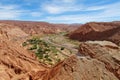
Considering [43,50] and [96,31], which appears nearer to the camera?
[43,50]

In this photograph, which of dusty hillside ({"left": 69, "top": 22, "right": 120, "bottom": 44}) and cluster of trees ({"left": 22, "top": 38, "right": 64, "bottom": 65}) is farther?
dusty hillside ({"left": 69, "top": 22, "right": 120, "bottom": 44})

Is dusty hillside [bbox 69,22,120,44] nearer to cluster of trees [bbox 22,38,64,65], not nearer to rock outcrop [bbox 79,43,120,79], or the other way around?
cluster of trees [bbox 22,38,64,65]

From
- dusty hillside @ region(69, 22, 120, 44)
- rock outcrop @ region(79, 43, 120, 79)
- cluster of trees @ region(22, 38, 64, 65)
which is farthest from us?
dusty hillside @ region(69, 22, 120, 44)

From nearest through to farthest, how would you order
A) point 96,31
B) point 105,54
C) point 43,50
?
point 105,54 < point 43,50 < point 96,31

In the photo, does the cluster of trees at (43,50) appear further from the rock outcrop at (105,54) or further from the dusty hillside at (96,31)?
the dusty hillside at (96,31)

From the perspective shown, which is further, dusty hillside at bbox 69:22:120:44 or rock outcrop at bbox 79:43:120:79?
dusty hillside at bbox 69:22:120:44

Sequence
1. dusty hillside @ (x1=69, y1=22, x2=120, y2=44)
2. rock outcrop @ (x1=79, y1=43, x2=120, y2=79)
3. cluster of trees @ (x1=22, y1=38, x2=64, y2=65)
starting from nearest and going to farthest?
rock outcrop @ (x1=79, y1=43, x2=120, y2=79), cluster of trees @ (x1=22, y1=38, x2=64, y2=65), dusty hillside @ (x1=69, y1=22, x2=120, y2=44)

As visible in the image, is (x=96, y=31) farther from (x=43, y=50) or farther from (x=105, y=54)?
(x=105, y=54)

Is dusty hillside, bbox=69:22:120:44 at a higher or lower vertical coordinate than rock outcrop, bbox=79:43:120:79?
lower

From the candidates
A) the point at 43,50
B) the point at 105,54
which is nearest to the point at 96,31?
the point at 43,50

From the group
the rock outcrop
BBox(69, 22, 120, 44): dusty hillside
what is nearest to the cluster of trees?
the rock outcrop
